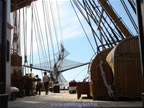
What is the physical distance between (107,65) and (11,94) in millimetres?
3416

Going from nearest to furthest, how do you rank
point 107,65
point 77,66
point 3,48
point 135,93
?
point 3,48 → point 135,93 → point 107,65 → point 77,66

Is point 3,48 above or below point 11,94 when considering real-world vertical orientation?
above

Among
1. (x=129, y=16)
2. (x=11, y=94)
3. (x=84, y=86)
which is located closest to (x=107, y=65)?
(x=84, y=86)

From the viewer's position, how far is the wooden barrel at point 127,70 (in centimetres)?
641

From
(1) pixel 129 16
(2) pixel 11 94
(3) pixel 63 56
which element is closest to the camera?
(2) pixel 11 94

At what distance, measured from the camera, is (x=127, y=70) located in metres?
6.48

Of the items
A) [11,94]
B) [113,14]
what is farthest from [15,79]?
[113,14]

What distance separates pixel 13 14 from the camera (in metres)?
15.0

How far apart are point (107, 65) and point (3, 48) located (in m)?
4.03

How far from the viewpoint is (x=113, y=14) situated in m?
12.9

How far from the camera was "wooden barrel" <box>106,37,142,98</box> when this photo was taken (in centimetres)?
641

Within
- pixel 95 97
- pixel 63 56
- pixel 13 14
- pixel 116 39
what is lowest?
pixel 95 97

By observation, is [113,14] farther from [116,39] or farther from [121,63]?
[121,63]

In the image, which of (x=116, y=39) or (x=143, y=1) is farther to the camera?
(x=116, y=39)
